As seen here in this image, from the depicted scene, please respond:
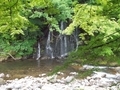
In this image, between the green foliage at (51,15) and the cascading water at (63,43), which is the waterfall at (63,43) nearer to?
the cascading water at (63,43)

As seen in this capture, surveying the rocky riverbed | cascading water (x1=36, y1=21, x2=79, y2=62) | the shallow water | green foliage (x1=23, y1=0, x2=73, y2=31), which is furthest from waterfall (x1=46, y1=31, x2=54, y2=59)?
the rocky riverbed

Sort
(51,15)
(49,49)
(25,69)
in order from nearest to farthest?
(25,69) → (51,15) → (49,49)

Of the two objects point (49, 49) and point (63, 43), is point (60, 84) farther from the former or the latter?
point (63, 43)

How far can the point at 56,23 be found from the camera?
17.6m

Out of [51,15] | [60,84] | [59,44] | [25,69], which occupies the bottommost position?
[25,69]

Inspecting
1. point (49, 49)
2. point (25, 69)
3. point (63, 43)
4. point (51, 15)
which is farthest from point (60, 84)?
point (63, 43)

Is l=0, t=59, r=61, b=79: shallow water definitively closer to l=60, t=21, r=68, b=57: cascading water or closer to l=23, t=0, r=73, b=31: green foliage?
l=23, t=0, r=73, b=31: green foliage

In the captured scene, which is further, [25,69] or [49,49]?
[49,49]

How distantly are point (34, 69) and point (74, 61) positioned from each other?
12.5 meters

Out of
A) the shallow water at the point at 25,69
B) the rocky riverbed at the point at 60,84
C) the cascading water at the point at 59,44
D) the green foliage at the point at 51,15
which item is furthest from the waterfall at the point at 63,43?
the rocky riverbed at the point at 60,84

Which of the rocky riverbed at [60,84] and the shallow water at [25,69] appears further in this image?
the shallow water at [25,69]

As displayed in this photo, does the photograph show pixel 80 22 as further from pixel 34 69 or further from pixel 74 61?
pixel 34 69

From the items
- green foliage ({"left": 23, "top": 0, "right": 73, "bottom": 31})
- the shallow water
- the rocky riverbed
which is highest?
green foliage ({"left": 23, "top": 0, "right": 73, "bottom": 31})

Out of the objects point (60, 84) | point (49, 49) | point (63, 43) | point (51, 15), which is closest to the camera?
point (60, 84)
